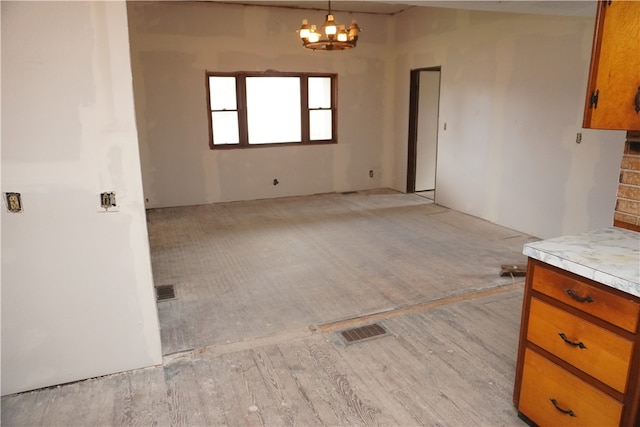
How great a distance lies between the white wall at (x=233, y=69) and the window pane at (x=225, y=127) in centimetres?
19

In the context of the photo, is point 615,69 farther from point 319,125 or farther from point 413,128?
point 319,125

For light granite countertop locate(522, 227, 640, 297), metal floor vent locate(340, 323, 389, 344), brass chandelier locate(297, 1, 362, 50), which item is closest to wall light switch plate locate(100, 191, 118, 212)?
metal floor vent locate(340, 323, 389, 344)

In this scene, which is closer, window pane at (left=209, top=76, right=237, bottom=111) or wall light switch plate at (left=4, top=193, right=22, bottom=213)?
wall light switch plate at (left=4, top=193, right=22, bottom=213)

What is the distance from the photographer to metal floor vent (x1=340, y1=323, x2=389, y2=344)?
2.91m

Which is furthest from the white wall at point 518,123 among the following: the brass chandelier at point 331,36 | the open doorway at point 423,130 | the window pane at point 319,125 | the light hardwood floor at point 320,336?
the brass chandelier at point 331,36

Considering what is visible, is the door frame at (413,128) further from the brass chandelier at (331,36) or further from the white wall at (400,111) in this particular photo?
the brass chandelier at (331,36)

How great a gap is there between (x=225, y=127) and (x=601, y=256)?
6000 mm

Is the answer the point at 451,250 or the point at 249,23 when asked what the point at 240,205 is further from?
the point at 451,250

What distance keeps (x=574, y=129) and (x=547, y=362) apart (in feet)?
11.6

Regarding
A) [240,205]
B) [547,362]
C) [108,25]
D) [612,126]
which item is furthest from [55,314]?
[240,205]

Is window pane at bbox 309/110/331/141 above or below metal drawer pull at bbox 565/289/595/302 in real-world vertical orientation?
above

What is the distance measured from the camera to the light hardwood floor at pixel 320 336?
2240 mm

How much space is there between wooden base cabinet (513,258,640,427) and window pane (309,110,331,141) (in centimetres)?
590

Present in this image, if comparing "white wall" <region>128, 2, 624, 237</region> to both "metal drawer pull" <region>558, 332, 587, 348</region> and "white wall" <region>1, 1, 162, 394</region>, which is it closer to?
"metal drawer pull" <region>558, 332, 587, 348</region>
